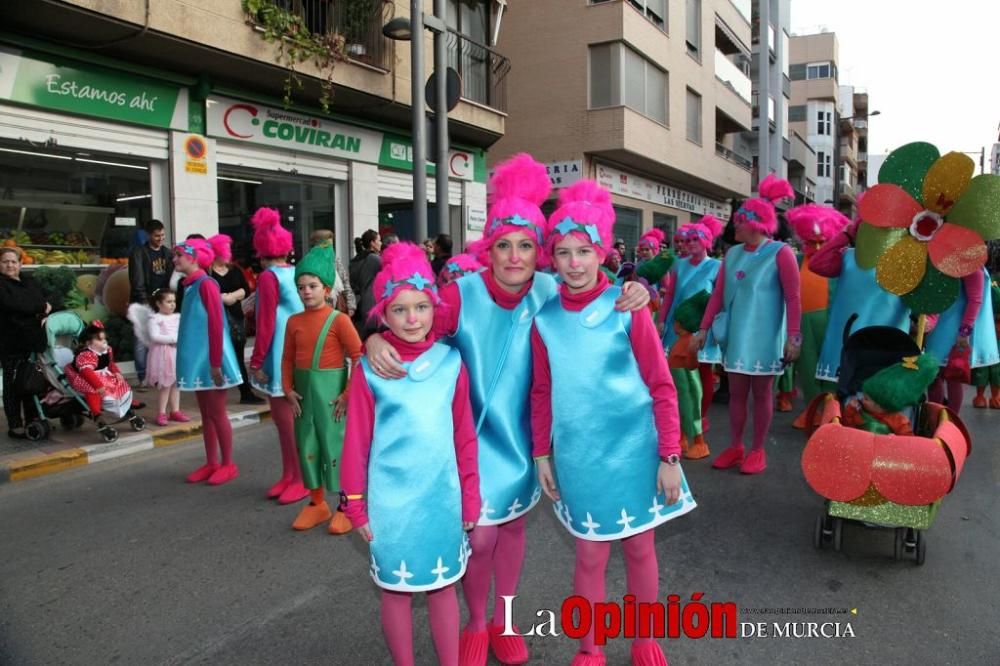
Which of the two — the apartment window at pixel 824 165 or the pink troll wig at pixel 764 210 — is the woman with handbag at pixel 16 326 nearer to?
the pink troll wig at pixel 764 210

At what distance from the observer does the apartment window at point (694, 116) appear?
24.5 metres

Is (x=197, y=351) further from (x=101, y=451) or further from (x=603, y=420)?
(x=603, y=420)

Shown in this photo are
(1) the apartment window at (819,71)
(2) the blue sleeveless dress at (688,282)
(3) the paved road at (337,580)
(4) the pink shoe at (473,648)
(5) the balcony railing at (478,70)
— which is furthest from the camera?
(1) the apartment window at (819,71)

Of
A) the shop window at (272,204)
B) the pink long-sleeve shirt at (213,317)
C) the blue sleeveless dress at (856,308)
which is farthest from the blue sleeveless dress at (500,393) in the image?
the shop window at (272,204)

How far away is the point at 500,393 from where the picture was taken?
9.05 feet

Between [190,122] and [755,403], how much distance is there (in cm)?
869

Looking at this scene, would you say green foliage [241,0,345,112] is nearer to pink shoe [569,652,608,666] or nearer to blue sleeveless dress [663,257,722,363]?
blue sleeveless dress [663,257,722,363]

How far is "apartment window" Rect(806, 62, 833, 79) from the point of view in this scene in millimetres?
57812

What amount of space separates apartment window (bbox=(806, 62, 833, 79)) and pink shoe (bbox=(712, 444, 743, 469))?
6079cm

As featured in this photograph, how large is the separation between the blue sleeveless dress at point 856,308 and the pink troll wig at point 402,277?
10.7ft

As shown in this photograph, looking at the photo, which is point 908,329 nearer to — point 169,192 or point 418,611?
point 418,611

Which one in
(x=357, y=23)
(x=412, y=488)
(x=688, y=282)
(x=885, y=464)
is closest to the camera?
(x=412, y=488)

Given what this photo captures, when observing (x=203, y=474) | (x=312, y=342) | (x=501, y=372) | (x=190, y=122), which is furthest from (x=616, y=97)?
(x=501, y=372)

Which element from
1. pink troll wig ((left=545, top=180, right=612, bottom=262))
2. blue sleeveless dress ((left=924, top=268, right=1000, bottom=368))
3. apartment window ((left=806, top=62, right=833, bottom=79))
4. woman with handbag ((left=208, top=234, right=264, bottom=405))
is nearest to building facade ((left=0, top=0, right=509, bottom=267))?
woman with handbag ((left=208, top=234, right=264, bottom=405))
